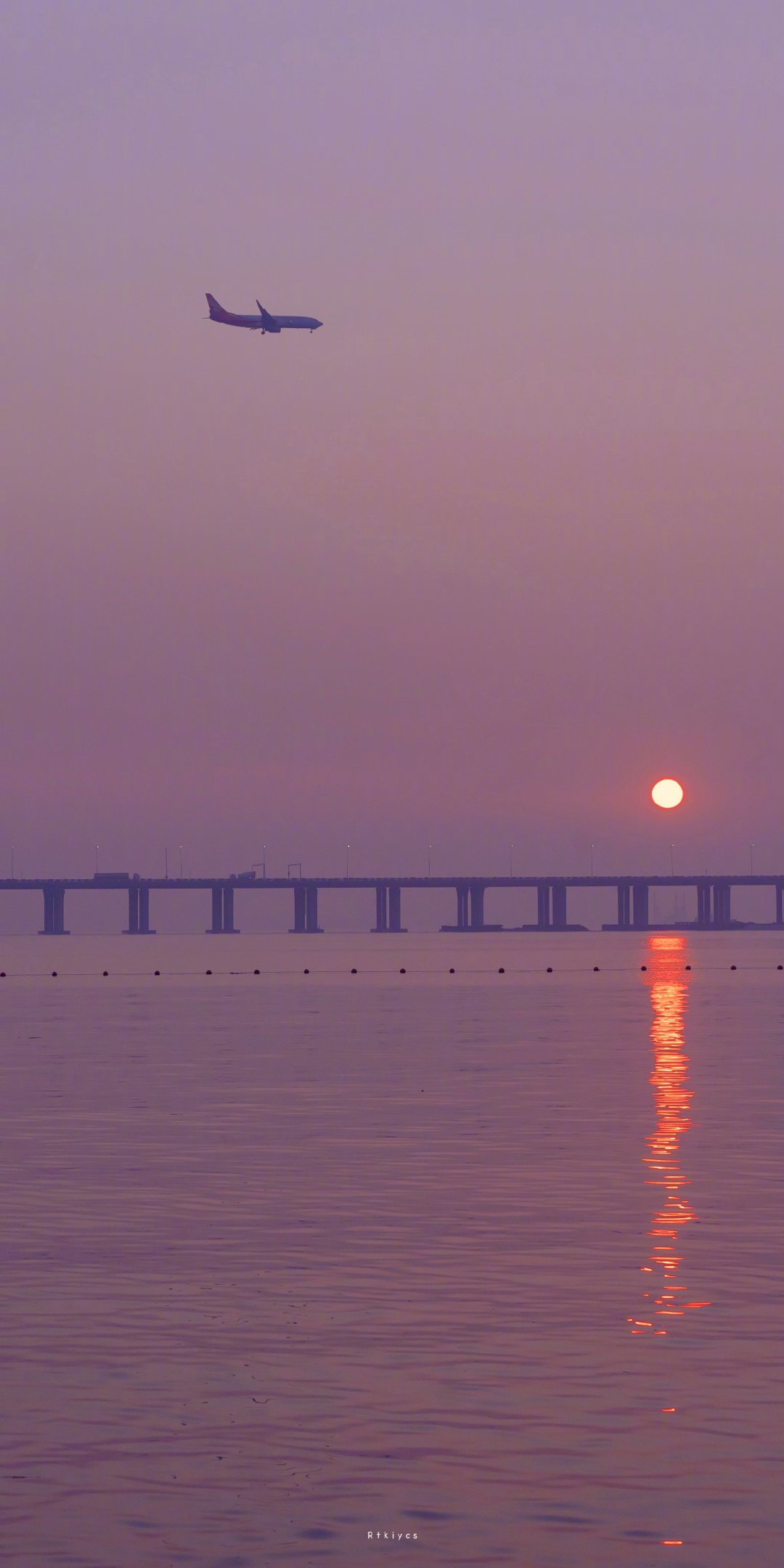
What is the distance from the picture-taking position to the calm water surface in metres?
18.0

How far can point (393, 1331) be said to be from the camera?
26.2 m

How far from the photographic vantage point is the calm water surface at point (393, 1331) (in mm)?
17953

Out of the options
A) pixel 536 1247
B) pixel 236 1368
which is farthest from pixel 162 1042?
pixel 236 1368

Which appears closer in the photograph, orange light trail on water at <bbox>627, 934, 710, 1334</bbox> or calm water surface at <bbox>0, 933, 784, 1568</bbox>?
calm water surface at <bbox>0, 933, 784, 1568</bbox>

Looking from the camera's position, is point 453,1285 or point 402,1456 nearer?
point 402,1456

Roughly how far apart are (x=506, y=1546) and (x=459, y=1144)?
31804 millimetres

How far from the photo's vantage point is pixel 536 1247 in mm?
32812

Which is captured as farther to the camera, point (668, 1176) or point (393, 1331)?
point (668, 1176)

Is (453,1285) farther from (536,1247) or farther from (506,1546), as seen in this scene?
(506,1546)

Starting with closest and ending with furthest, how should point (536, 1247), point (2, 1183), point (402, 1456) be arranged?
1. point (402, 1456)
2. point (536, 1247)
3. point (2, 1183)

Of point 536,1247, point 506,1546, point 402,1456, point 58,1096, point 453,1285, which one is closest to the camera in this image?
point 506,1546

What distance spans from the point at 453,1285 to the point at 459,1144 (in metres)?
19.5

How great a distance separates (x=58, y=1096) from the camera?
64.7 meters

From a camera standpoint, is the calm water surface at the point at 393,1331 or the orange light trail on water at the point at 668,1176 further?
the orange light trail on water at the point at 668,1176
